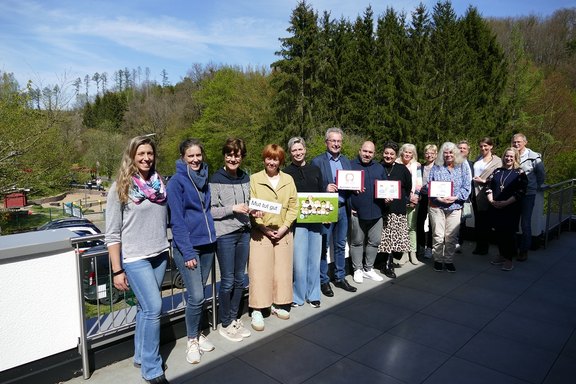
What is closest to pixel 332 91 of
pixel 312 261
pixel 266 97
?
pixel 266 97

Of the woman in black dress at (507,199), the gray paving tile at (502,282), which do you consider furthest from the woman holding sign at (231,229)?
the woman in black dress at (507,199)

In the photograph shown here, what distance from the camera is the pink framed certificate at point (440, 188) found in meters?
5.60

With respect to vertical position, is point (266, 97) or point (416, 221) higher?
point (266, 97)

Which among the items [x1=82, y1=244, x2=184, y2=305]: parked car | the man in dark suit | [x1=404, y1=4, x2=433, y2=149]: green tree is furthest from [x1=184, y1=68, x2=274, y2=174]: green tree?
[x1=82, y1=244, x2=184, y2=305]: parked car

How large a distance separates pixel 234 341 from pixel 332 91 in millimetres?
28602

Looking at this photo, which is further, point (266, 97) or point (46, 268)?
point (266, 97)

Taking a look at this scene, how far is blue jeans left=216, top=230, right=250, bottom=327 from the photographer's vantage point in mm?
3660

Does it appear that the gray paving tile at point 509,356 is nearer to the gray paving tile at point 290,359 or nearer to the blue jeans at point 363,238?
the gray paving tile at point 290,359

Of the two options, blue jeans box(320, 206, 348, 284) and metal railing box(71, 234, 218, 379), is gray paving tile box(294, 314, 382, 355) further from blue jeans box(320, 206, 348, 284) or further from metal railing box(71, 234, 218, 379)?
metal railing box(71, 234, 218, 379)

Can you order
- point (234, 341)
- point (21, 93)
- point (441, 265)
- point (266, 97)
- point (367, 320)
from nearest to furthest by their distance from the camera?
point (234, 341) → point (367, 320) → point (441, 265) → point (21, 93) → point (266, 97)

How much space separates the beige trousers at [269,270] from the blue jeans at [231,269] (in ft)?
0.62

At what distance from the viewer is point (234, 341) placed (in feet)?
12.3

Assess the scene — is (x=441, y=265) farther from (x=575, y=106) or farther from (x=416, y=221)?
(x=575, y=106)

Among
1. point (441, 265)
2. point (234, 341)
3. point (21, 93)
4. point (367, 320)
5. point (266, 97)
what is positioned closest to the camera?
point (234, 341)
